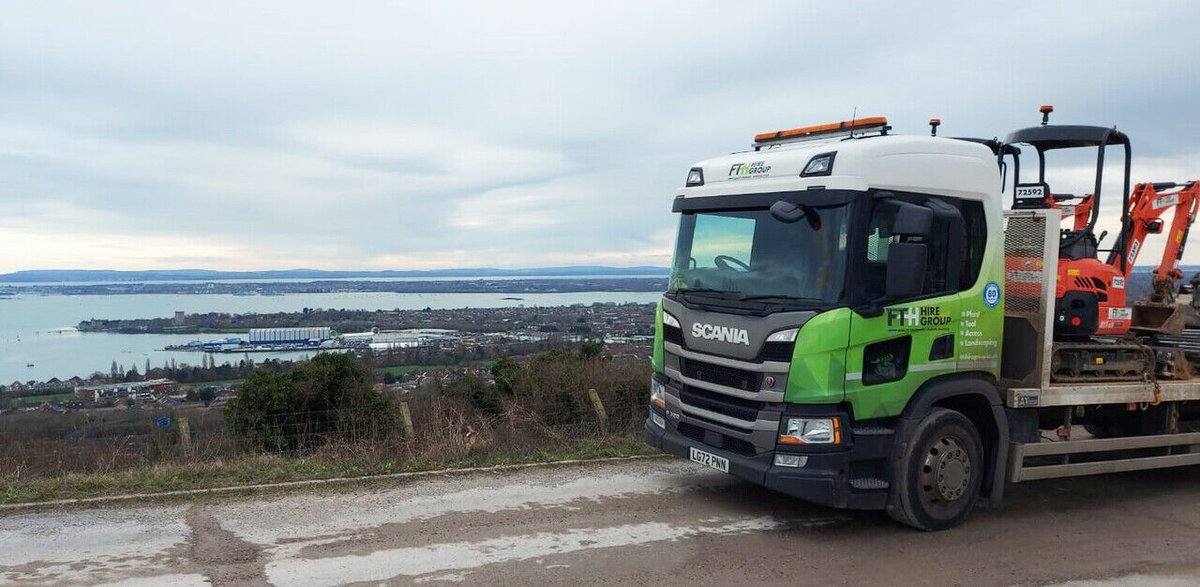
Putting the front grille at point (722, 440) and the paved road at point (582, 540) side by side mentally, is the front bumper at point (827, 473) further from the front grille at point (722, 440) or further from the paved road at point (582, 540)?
the paved road at point (582, 540)

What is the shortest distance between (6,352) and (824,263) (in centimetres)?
3012

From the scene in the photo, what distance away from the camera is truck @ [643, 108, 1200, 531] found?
5.85m

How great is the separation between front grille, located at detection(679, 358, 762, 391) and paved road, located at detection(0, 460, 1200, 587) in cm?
115

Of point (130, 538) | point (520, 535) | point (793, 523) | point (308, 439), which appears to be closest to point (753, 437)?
point (793, 523)

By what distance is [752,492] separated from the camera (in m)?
7.40

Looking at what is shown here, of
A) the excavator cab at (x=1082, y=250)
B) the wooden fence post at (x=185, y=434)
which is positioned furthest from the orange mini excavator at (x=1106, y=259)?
the wooden fence post at (x=185, y=434)

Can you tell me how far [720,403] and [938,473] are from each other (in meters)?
1.79

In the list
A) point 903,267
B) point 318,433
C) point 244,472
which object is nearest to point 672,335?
point 903,267

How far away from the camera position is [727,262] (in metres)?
6.70

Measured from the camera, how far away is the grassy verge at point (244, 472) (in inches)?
278

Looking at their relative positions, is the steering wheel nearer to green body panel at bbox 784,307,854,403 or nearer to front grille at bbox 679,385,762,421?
green body panel at bbox 784,307,854,403

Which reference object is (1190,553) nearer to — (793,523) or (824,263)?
(793,523)

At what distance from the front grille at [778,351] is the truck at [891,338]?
0.01 m

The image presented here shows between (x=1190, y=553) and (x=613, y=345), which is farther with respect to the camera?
(x=613, y=345)
